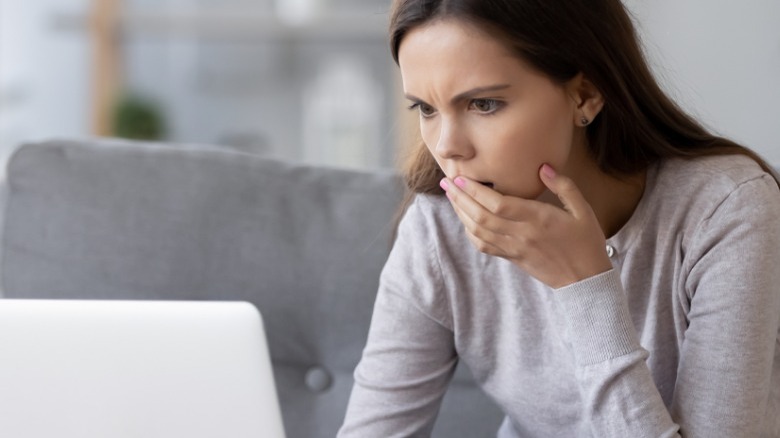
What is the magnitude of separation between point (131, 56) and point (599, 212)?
2.97m

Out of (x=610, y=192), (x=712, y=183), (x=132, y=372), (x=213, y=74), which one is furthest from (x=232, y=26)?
(x=132, y=372)

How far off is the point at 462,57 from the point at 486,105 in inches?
2.3

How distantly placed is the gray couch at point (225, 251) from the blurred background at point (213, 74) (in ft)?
7.12

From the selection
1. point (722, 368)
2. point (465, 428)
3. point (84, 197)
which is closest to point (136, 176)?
point (84, 197)

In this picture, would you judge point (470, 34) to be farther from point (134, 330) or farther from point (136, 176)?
point (136, 176)

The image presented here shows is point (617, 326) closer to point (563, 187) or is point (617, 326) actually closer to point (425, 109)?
point (563, 187)

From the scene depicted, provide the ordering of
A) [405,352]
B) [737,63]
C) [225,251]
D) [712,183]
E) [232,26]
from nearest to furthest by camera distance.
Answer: [712,183]
[405,352]
[225,251]
[737,63]
[232,26]

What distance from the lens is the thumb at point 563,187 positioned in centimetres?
103

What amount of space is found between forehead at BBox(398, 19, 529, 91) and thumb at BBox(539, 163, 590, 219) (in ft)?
0.38

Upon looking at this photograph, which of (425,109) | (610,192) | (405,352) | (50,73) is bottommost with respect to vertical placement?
(50,73)

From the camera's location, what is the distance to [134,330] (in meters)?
0.77

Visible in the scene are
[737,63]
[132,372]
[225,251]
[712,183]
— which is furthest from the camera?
[737,63]

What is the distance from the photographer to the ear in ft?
3.45

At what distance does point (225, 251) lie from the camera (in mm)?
1444
